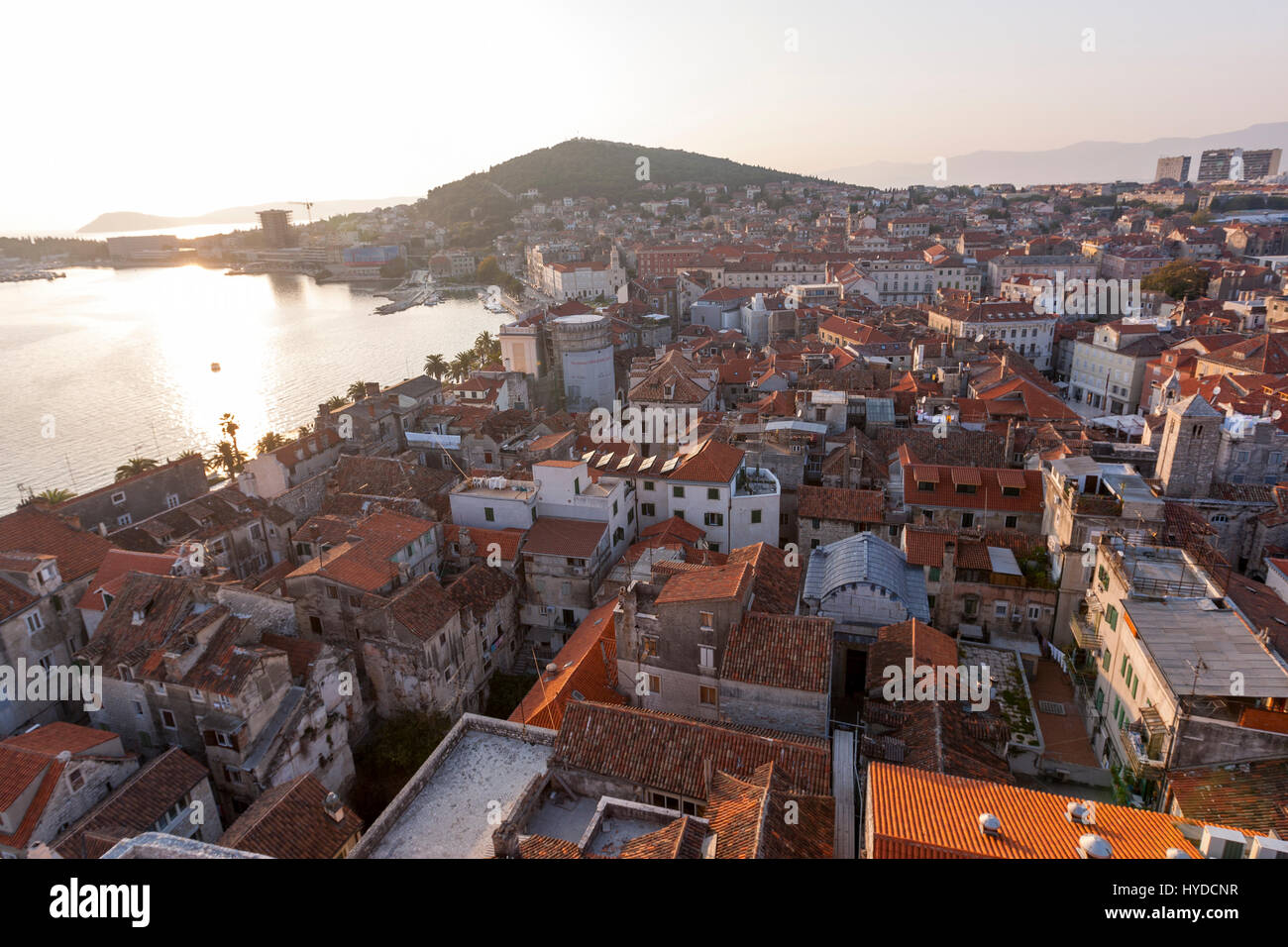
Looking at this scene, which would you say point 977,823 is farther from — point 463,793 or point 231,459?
point 231,459

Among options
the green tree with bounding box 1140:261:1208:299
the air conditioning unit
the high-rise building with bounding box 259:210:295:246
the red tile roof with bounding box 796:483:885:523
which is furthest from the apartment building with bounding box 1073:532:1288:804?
the high-rise building with bounding box 259:210:295:246

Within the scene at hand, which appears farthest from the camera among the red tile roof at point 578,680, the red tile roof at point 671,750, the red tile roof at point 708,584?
the red tile roof at point 578,680

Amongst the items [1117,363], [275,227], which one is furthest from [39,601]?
[275,227]

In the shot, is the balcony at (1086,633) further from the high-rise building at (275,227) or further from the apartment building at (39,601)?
the high-rise building at (275,227)

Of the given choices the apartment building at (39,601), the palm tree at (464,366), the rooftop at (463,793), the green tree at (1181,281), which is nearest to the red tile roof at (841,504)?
the rooftop at (463,793)
